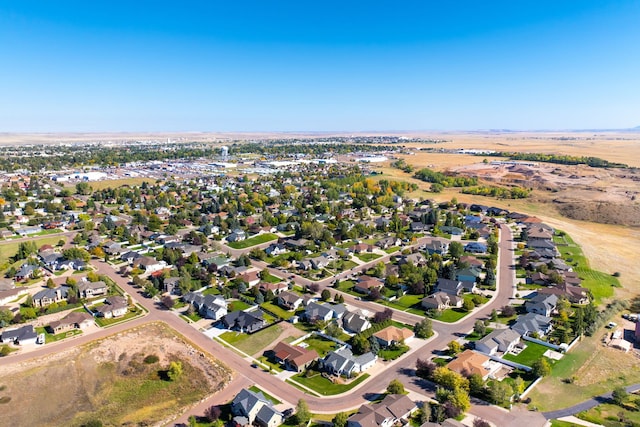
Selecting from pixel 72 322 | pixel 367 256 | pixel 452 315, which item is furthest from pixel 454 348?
pixel 72 322

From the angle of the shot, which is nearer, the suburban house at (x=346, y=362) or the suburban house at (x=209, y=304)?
the suburban house at (x=346, y=362)

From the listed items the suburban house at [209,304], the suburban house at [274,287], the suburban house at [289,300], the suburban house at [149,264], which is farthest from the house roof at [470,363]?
the suburban house at [149,264]

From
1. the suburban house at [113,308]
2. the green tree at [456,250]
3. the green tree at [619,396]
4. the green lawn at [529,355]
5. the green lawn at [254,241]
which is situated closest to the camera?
the green tree at [619,396]

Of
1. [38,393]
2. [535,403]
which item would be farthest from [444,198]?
[38,393]

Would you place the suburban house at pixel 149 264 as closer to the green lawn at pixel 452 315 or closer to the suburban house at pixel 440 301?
the suburban house at pixel 440 301

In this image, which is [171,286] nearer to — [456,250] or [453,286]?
[453,286]

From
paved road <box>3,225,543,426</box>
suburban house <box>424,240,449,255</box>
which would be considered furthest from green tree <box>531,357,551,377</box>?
suburban house <box>424,240,449,255</box>
